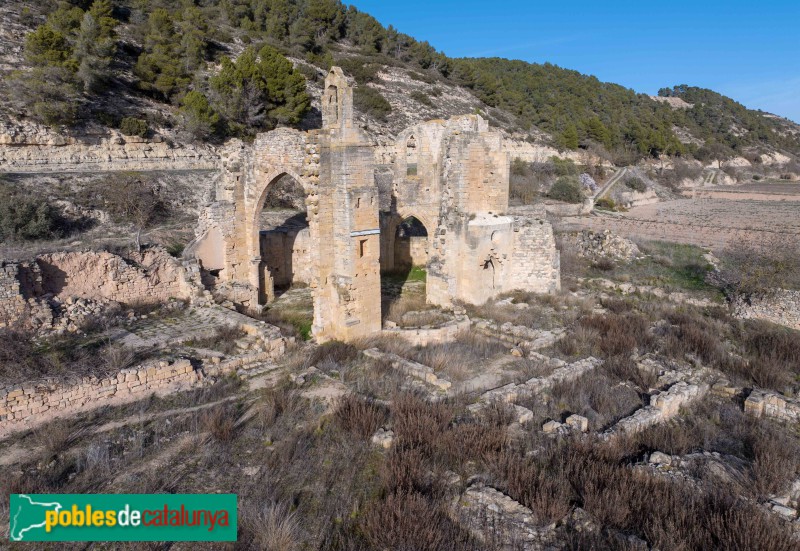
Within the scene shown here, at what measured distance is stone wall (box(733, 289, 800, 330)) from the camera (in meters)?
13.5

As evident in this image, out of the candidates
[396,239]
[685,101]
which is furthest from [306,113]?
[685,101]

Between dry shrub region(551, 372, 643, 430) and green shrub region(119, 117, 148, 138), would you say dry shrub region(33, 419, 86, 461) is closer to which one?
dry shrub region(551, 372, 643, 430)

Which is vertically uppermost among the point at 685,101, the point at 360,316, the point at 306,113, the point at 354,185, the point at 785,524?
the point at 685,101

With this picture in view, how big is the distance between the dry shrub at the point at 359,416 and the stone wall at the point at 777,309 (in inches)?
436

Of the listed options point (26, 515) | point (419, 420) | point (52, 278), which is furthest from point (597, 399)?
point (52, 278)

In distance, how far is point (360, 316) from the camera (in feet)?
38.6

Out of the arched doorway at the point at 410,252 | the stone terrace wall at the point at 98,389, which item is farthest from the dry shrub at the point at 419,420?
the arched doorway at the point at 410,252

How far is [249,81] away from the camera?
2938 cm

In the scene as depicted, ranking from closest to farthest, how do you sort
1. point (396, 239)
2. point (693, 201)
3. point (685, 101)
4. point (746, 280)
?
point (746, 280)
point (396, 239)
point (693, 201)
point (685, 101)

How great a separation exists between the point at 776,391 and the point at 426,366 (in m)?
6.07

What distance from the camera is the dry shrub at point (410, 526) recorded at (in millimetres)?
5016

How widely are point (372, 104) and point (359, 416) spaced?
1367 inches

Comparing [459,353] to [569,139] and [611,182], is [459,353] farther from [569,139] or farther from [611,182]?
[569,139]

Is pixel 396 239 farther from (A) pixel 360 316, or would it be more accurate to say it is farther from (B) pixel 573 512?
(B) pixel 573 512
